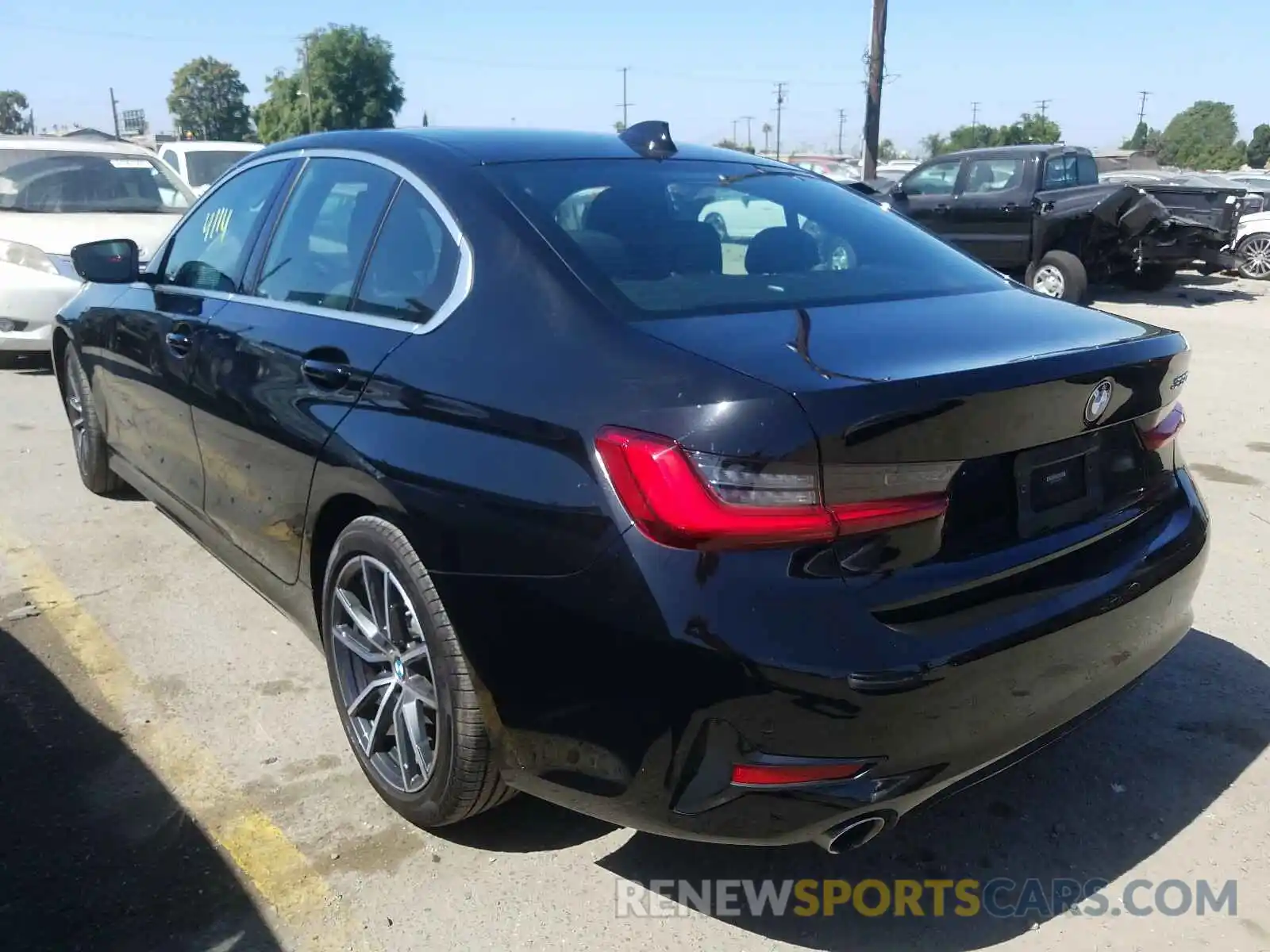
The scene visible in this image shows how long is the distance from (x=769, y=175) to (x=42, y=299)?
259 inches

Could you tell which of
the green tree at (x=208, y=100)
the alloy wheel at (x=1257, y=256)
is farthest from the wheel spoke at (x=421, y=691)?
the green tree at (x=208, y=100)

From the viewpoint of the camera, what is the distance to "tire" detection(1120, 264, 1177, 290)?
529 inches

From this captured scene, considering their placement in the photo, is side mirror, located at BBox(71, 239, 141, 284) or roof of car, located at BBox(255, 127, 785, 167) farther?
side mirror, located at BBox(71, 239, 141, 284)

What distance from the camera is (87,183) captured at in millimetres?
9203

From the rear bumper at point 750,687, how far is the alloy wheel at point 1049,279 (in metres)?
10.9

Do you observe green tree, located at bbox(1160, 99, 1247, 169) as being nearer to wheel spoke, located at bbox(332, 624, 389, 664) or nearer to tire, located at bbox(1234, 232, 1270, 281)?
tire, located at bbox(1234, 232, 1270, 281)

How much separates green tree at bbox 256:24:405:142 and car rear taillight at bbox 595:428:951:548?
86304mm

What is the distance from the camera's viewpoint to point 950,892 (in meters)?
2.51

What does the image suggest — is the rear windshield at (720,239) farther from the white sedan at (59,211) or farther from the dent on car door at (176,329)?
the white sedan at (59,211)

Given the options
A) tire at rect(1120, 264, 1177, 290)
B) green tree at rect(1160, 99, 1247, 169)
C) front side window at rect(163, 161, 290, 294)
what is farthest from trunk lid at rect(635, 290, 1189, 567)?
green tree at rect(1160, 99, 1247, 169)

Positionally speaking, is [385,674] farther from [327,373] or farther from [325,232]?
[325,232]

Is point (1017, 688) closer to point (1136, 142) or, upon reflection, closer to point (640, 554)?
point (640, 554)

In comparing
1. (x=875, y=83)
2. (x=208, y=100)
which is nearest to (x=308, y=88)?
(x=208, y=100)

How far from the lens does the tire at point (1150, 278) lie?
13438mm
